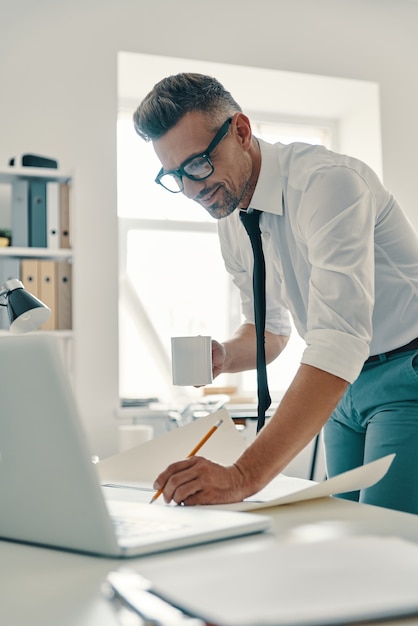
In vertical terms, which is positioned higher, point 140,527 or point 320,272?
point 320,272

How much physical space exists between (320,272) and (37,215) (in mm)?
2213

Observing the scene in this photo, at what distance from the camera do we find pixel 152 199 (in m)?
4.22

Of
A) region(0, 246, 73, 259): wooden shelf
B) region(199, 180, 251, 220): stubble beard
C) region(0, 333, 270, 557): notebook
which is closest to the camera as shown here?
region(0, 333, 270, 557): notebook

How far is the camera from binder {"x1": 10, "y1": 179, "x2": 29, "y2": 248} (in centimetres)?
325

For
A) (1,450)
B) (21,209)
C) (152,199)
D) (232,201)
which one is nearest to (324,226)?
(232,201)

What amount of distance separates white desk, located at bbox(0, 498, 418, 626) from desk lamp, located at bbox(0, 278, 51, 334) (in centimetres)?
40

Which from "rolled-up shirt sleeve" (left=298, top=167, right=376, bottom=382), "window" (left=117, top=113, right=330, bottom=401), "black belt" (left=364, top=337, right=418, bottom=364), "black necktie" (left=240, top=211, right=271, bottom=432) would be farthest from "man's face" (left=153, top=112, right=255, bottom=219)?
"window" (left=117, top=113, right=330, bottom=401)

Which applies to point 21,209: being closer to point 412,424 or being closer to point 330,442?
point 330,442

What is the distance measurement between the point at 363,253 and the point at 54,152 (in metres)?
2.61

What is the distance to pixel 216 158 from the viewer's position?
151 cm

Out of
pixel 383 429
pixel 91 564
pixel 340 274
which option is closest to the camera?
pixel 91 564

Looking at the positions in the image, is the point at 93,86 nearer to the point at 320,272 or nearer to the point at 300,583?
the point at 320,272

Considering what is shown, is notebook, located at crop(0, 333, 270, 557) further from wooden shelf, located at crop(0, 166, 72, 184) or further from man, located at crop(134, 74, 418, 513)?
wooden shelf, located at crop(0, 166, 72, 184)

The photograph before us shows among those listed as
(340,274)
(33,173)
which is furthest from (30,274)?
(340,274)
